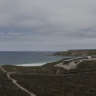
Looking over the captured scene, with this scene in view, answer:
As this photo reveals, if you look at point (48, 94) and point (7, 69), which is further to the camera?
point (7, 69)

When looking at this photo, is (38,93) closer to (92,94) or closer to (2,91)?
(2,91)

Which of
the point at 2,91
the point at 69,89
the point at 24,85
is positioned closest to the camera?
the point at 2,91

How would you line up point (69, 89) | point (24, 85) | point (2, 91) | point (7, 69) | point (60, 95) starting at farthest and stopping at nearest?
point (7, 69), point (24, 85), point (69, 89), point (2, 91), point (60, 95)

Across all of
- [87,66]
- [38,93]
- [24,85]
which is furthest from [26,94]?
[87,66]

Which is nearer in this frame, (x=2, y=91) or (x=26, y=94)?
(x=26, y=94)

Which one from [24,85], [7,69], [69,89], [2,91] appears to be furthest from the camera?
[7,69]

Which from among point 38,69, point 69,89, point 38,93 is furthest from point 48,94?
point 38,69

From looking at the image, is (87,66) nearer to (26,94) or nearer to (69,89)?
(69,89)
